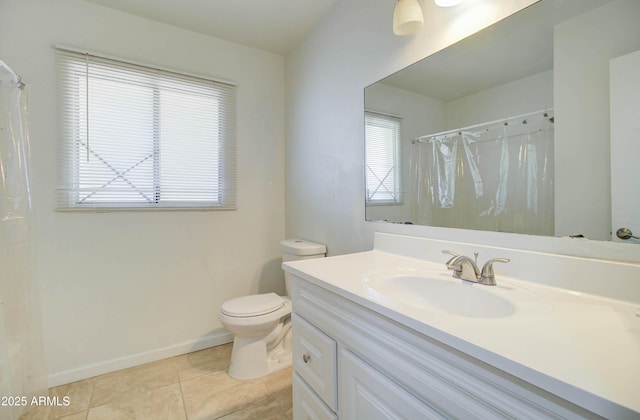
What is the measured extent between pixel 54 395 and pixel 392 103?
98.4 inches

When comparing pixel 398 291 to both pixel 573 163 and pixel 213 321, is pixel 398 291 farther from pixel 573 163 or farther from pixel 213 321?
pixel 213 321

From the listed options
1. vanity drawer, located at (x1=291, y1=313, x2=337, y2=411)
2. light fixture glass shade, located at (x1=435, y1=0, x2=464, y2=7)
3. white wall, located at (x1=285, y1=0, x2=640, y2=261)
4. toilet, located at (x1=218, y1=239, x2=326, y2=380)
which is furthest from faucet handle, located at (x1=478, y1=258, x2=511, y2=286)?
toilet, located at (x1=218, y1=239, x2=326, y2=380)

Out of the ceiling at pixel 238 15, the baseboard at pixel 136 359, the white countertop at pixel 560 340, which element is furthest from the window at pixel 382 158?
the baseboard at pixel 136 359

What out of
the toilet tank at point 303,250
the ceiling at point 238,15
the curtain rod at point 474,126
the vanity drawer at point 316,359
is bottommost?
the vanity drawer at point 316,359

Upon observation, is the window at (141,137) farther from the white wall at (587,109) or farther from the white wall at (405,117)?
the white wall at (587,109)

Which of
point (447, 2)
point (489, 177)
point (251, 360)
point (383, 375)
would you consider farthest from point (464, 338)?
point (251, 360)

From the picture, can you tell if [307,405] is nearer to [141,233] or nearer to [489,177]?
[489,177]

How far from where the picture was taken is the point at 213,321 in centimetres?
214

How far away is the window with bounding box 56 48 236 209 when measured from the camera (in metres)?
1.72

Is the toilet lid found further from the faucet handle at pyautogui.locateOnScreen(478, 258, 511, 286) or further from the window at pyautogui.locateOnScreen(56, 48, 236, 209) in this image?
the faucet handle at pyautogui.locateOnScreen(478, 258, 511, 286)

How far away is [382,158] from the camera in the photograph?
1.46 m

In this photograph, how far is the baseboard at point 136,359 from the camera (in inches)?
66.4

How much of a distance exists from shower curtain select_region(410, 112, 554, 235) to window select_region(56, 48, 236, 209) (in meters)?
1.52

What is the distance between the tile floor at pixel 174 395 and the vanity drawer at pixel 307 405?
408mm
